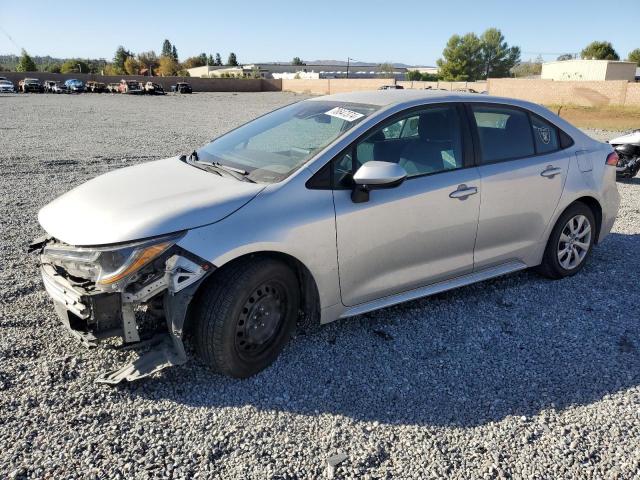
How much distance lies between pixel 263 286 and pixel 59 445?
4.43 ft

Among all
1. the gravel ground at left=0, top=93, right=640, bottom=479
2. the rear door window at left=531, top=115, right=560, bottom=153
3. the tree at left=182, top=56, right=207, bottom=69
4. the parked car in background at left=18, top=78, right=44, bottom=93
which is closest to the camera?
the gravel ground at left=0, top=93, right=640, bottom=479

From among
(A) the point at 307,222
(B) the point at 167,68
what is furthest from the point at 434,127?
(B) the point at 167,68

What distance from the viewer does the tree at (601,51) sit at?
87188mm

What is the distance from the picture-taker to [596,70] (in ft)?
197

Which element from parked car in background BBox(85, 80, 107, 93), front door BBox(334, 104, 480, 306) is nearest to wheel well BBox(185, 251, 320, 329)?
front door BBox(334, 104, 480, 306)

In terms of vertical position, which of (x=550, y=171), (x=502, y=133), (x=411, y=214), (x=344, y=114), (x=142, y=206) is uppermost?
(x=344, y=114)

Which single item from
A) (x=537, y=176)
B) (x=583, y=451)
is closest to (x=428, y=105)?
(x=537, y=176)

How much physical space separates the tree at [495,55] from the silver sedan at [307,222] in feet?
342

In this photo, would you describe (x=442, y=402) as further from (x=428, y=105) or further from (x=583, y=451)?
(x=428, y=105)

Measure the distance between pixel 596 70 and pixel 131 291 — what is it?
68249 mm

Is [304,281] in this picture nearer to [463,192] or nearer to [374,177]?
[374,177]

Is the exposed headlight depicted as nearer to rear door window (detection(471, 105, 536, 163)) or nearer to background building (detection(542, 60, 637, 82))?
rear door window (detection(471, 105, 536, 163))

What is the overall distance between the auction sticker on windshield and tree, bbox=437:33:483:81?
10016cm

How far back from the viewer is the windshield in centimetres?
359
